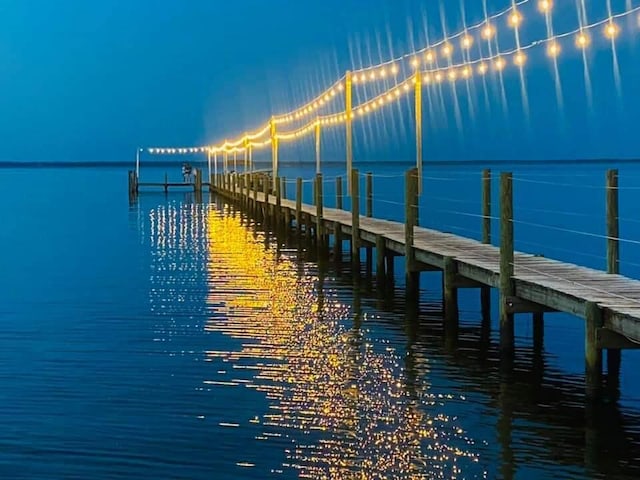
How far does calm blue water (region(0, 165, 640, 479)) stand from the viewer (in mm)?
6938

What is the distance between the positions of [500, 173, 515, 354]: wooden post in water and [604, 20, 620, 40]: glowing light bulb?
2.10 metres

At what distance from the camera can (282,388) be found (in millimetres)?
8828

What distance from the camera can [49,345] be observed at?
1102 centimetres

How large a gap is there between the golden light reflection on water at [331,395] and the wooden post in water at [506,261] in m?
1.12

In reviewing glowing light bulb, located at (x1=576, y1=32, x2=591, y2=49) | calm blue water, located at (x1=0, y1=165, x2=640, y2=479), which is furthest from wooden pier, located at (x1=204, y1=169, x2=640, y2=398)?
glowing light bulb, located at (x1=576, y1=32, x2=591, y2=49)

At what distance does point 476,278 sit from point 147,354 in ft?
11.7

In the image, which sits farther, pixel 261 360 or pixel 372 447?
pixel 261 360

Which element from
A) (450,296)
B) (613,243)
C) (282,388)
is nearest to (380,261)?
(450,296)

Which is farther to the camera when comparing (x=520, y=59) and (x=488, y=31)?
(x=488, y=31)

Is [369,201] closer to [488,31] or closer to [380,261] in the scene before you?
[380,261]

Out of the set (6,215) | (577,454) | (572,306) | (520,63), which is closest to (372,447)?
(577,454)

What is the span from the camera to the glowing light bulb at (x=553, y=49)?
12500 mm

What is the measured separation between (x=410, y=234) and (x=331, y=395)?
208 inches

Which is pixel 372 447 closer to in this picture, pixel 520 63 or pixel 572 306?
pixel 572 306
